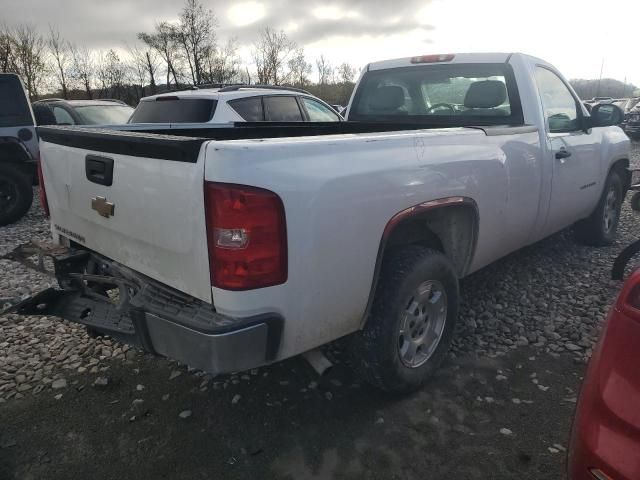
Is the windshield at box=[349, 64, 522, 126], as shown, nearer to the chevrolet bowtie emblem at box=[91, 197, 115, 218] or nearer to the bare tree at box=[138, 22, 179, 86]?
the chevrolet bowtie emblem at box=[91, 197, 115, 218]

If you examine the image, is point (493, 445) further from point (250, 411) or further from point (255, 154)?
point (255, 154)

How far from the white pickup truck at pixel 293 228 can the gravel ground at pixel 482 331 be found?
57 centimetres

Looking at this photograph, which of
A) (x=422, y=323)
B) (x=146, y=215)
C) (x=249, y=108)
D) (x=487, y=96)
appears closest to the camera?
(x=146, y=215)

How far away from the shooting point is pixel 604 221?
5.39 metres

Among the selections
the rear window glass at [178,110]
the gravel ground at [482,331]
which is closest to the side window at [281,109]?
the rear window glass at [178,110]

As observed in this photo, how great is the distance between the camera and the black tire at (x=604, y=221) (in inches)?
206

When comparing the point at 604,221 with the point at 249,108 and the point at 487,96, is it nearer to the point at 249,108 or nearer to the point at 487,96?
the point at 487,96

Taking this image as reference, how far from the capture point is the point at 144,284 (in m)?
2.34

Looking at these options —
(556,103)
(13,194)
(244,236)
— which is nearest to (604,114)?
(556,103)

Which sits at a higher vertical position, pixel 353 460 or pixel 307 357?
pixel 307 357

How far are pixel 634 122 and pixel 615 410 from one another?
2050 centimetres

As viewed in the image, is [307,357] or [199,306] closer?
[199,306]

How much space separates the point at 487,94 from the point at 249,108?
146 inches

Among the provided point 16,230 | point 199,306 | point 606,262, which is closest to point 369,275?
point 199,306
